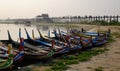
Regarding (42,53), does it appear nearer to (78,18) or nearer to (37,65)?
(37,65)

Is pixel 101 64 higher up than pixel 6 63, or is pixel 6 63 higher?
pixel 6 63

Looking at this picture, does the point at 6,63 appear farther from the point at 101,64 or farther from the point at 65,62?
the point at 101,64

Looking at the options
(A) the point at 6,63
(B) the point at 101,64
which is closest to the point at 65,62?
(B) the point at 101,64

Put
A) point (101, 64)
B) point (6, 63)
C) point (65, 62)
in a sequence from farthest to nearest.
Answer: point (65, 62) → point (101, 64) → point (6, 63)

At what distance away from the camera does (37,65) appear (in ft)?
50.5

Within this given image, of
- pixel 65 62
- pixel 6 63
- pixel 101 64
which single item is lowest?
pixel 101 64

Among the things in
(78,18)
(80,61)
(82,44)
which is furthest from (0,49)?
(78,18)

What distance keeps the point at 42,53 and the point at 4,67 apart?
3502 mm

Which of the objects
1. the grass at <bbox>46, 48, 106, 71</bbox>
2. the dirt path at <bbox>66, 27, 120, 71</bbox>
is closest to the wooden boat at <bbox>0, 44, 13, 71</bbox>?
the grass at <bbox>46, 48, 106, 71</bbox>

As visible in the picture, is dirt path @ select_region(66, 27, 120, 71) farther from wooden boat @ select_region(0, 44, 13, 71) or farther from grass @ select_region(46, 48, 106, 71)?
wooden boat @ select_region(0, 44, 13, 71)

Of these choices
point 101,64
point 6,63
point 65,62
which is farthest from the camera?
point 65,62

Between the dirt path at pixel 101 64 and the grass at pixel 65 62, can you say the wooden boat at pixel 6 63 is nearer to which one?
the grass at pixel 65 62

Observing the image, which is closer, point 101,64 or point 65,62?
point 101,64

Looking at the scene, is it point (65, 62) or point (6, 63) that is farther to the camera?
point (65, 62)
